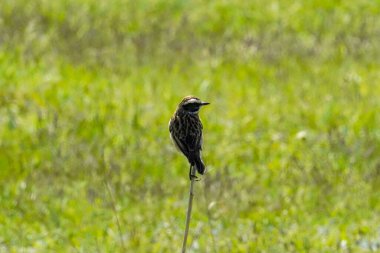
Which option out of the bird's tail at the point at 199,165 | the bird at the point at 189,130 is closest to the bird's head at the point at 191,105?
the bird at the point at 189,130

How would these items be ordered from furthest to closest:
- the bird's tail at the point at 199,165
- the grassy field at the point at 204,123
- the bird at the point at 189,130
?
the grassy field at the point at 204,123 → the bird at the point at 189,130 → the bird's tail at the point at 199,165

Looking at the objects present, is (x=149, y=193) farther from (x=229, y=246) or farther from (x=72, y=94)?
(x=72, y=94)

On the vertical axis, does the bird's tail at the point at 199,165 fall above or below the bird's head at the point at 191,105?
below

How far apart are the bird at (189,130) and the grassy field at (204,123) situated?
2203mm

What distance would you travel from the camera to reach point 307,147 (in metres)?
9.61

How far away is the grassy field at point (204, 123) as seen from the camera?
763 centimetres

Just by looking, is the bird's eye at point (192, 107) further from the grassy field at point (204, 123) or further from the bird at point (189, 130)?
the grassy field at point (204, 123)

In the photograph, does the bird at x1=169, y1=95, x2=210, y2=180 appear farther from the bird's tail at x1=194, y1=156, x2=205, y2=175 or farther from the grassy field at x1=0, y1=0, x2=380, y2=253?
the grassy field at x1=0, y1=0, x2=380, y2=253

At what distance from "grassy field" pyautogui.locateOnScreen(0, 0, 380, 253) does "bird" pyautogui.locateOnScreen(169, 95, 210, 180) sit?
2.20 m

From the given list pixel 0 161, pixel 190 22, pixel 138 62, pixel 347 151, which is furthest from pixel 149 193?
pixel 190 22

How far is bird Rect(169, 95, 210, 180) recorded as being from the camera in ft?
13.5

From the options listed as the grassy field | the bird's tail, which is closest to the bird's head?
the bird's tail

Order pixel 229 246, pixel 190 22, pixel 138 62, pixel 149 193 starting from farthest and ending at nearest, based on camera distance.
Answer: pixel 190 22 < pixel 138 62 < pixel 149 193 < pixel 229 246

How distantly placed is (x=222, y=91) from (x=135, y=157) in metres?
2.58
